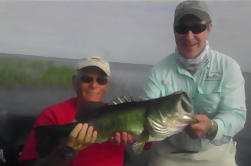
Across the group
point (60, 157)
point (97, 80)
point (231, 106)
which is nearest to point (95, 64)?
point (97, 80)

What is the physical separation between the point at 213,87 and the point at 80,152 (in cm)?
106

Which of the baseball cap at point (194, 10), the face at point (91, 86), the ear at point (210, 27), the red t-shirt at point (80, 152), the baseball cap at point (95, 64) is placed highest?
the baseball cap at point (194, 10)

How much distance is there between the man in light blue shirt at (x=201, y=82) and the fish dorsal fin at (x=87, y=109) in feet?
1.32

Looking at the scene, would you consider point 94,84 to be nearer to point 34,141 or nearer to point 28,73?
point 34,141

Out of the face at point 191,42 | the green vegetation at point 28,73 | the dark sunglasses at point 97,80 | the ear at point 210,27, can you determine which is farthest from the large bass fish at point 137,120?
the green vegetation at point 28,73

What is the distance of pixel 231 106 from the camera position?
7.22 feet

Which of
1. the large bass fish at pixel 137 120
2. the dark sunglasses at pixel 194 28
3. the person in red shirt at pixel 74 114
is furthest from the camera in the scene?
the person in red shirt at pixel 74 114

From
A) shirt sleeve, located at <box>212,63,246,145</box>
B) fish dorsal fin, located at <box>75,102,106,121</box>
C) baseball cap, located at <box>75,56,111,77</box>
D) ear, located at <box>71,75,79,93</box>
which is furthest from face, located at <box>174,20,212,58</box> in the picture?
ear, located at <box>71,75,79,93</box>

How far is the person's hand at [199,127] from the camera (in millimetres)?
1992

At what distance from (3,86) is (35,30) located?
576mm

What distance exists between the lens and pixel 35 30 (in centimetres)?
277

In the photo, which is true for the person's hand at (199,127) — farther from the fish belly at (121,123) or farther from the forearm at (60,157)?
the forearm at (60,157)

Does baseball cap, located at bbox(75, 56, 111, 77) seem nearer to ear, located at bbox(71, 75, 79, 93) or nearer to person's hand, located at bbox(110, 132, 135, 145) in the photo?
ear, located at bbox(71, 75, 79, 93)

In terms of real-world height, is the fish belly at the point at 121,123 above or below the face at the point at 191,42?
below
